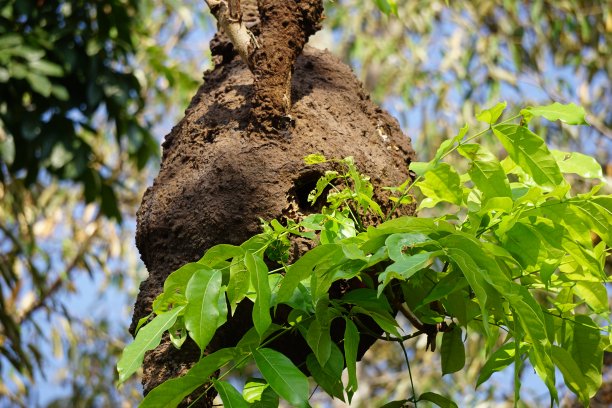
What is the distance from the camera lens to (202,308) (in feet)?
3.33

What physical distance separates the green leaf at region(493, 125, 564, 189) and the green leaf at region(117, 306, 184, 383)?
45cm

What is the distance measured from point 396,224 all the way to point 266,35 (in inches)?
Answer: 17.2

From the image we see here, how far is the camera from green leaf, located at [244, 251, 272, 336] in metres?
1.00

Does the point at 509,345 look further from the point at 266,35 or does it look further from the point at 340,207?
the point at 266,35

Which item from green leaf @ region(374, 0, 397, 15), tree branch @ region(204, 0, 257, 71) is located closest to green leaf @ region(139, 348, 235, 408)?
tree branch @ region(204, 0, 257, 71)

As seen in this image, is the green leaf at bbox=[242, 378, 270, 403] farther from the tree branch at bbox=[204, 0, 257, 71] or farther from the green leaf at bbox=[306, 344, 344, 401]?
the tree branch at bbox=[204, 0, 257, 71]

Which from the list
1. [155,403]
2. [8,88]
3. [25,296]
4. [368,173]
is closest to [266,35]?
[368,173]

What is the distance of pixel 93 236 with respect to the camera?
15.4 feet

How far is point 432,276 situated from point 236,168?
32 cm

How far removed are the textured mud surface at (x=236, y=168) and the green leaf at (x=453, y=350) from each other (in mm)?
200

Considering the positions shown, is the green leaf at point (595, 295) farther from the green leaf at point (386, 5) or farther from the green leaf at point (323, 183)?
the green leaf at point (386, 5)

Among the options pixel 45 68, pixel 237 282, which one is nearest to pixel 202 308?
pixel 237 282

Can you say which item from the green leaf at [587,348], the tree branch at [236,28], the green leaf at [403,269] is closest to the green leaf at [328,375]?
the green leaf at [403,269]

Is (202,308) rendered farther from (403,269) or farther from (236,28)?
(236,28)
